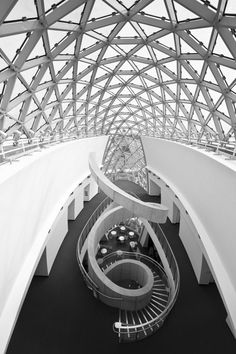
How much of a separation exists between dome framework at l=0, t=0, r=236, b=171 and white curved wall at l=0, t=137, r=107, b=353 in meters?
2.70

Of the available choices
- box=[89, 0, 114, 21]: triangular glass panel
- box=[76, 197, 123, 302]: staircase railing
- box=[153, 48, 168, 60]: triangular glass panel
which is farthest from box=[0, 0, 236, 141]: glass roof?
box=[76, 197, 123, 302]: staircase railing

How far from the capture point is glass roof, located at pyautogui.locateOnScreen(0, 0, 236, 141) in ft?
41.5

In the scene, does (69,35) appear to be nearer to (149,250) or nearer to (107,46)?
(107,46)

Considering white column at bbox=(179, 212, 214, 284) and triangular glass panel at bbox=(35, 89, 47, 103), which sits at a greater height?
triangular glass panel at bbox=(35, 89, 47, 103)

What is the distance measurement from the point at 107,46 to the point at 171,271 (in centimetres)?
2113

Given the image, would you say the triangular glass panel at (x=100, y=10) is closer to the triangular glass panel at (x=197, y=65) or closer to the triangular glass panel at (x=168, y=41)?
the triangular glass panel at (x=168, y=41)

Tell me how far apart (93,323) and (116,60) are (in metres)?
24.1

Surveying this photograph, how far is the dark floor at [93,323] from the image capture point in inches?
431

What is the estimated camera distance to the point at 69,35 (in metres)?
15.9

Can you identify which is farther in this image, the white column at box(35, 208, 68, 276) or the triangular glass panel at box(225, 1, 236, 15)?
the white column at box(35, 208, 68, 276)

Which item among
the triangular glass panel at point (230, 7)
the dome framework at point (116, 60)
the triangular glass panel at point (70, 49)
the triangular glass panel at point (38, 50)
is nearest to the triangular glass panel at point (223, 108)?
the dome framework at point (116, 60)

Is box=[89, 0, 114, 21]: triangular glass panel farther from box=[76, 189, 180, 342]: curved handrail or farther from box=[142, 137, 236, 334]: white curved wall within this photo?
box=[76, 189, 180, 342]: curved handrail

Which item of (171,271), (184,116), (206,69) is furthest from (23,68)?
(184,116)

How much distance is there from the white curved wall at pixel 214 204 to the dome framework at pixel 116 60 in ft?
12.5
